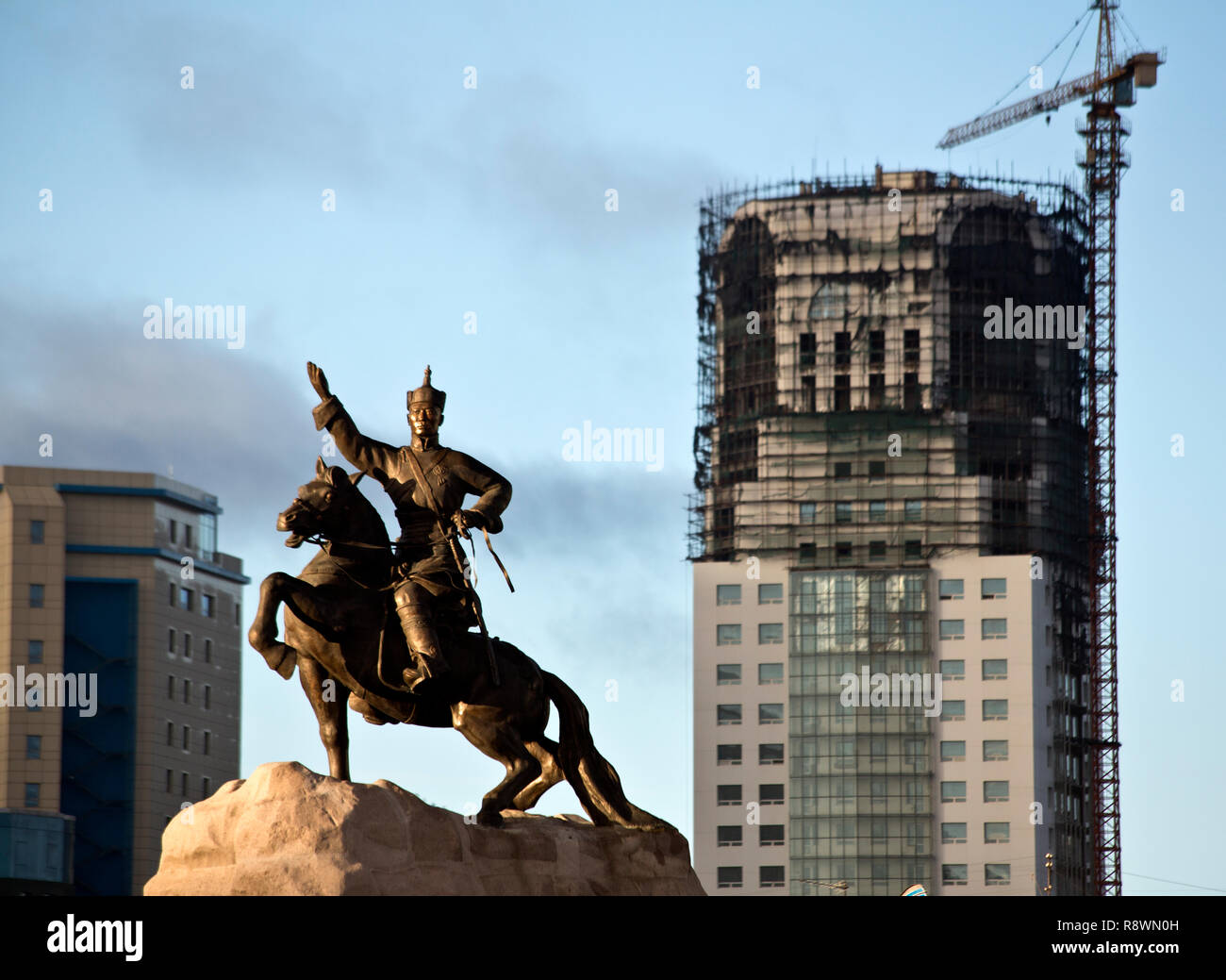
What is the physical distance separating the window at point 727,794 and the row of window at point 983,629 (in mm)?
12964

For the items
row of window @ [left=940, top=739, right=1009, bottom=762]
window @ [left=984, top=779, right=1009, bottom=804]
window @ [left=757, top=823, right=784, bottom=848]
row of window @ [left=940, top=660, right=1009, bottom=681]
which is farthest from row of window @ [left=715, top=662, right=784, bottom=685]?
window @ [left=984, top=779, right=1009, bottom=804]

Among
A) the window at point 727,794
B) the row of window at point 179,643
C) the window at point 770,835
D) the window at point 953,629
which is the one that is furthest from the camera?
the row of window at point 179,643

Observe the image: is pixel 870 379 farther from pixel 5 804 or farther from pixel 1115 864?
pixel 5 804

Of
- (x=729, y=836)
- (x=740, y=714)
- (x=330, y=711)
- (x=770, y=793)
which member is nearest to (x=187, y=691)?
(x=740, y=714)

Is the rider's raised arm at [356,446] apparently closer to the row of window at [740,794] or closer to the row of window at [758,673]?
the row of window at [740,794]

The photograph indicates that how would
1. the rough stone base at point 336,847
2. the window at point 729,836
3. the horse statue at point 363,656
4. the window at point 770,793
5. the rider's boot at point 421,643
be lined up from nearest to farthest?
the rough stone base at point 336,847, the horse statue at point 363,656, the rider's boot at point 421,643, the window at point 729,836, the window at point 770,793

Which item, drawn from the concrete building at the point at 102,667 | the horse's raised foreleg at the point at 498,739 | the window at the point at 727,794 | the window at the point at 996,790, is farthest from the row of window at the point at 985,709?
the horse's raised foreleg at the point at 498,739

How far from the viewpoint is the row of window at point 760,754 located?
118 metres

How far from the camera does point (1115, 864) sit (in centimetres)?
11794

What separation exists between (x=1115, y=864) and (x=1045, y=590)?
14.1 metres

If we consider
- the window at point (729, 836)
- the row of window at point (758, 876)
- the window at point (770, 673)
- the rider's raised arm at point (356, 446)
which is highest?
the window at point (770, 673)

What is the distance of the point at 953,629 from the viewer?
118 m

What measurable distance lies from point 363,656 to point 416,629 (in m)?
0.53

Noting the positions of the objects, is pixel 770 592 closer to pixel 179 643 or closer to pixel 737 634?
pixel 737 634
